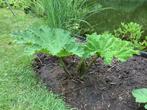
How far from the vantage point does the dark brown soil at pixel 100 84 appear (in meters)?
3.86

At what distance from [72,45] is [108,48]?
378 mm

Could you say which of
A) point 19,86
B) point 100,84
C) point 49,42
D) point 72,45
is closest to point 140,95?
point 100,84

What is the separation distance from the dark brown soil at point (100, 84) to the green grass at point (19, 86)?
0.13 metres

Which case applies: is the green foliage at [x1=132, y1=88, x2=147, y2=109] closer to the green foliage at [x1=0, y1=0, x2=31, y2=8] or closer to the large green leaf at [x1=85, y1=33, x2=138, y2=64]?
the large green leaf at [x1=85, y1=33, x2=138, y2=64]

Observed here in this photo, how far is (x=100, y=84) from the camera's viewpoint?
4.11 metres

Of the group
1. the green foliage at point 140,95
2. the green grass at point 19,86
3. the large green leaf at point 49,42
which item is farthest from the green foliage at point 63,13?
the green foliage at point 140,95

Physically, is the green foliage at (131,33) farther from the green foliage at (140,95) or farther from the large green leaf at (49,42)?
the green foliage at (140,95)

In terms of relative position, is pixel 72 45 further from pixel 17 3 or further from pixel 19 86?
pixel 17 3

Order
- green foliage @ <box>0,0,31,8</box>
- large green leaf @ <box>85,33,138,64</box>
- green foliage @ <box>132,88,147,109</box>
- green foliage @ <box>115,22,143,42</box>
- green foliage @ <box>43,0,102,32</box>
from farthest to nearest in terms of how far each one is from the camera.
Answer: green foliage @ <box>0,0,31,8</box> < green foliage @ <box>115,22,143,42</box> < green foliage @ <box>43,0,102,32</box> < large green leaf @ <box>85,33,138,64</box> < green foliage @ <box>132,88,147,109</box>

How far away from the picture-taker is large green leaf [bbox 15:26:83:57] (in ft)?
12.6

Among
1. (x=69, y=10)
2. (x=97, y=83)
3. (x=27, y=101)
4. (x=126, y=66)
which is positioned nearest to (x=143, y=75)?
(x=126, y=66)

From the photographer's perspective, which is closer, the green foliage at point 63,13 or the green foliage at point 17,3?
the green foliage at point 63,13

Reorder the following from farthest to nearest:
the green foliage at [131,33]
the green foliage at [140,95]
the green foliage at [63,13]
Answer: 1. the green foliage at [131,33]
2. the green foliage at [63,13]
3. the green foliage at [140,95]

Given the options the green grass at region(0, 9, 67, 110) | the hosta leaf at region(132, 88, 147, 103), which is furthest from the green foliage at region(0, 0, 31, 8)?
the hosta leaf at region(132, 88, 147, 103)
